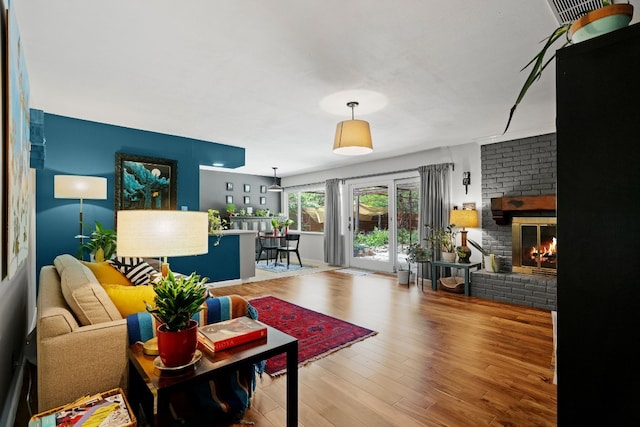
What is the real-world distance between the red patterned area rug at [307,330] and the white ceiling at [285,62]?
7.90 ft

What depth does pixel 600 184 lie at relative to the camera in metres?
0.77

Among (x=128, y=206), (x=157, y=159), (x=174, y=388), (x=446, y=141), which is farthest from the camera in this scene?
(x=446, y=141)

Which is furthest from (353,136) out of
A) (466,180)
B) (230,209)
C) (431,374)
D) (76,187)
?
(230,209)

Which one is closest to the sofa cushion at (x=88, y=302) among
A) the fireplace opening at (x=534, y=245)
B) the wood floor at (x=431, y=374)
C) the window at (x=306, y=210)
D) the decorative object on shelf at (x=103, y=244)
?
the wood floor at (x=431, y=374)

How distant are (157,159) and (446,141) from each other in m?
4.50

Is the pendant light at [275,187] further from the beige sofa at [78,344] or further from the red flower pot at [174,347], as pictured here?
the red flower pot at [174,347]

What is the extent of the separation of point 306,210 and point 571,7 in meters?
7.62

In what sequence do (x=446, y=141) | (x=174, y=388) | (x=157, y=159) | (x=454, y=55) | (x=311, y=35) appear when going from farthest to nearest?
(x=446, y=141), (x=157, y=159), (x=454, y=55), (x=311, y=35), (x=174, y=388)

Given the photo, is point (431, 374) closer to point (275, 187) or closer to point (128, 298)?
point (128, 298)

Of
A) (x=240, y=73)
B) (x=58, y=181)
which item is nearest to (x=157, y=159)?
(x=58, y=181)

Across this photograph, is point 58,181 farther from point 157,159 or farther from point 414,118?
point 414,118

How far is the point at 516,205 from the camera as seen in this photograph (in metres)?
4.62

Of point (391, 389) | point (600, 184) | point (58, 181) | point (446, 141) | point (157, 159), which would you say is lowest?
point (391, 389)

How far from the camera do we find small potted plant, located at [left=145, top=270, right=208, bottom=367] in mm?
1287
